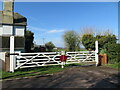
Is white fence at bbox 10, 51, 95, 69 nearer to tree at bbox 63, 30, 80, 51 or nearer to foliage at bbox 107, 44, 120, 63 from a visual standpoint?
foliage at bbox 107, 44, 120, 63

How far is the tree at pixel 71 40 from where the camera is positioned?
90.8 ft

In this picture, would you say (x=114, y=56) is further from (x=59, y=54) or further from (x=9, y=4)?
(x=9, y=4)

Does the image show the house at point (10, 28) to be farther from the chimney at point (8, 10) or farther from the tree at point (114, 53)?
the tree at point (114, 53)

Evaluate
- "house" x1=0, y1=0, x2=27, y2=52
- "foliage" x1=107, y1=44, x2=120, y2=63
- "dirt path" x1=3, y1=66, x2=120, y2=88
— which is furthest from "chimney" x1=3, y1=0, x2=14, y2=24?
"foliage" x1=107, y1=44, x2=120, y2=63

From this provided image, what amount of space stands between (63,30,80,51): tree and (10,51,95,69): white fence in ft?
55.8

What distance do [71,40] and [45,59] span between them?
20.7m

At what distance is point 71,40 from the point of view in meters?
28.7

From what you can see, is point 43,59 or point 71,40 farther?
point 71,40

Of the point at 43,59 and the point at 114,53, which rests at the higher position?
the point at 114,53

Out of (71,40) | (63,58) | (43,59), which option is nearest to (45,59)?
(43,59)

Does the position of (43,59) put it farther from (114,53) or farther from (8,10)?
(8,10)

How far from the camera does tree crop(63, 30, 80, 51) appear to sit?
2767cm

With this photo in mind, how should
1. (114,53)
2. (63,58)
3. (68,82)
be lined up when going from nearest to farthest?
(68,82) < (63,58) < (114,53)

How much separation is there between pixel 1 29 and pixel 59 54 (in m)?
13.1
